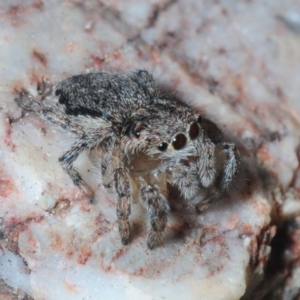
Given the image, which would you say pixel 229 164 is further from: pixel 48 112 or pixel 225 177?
pixel 48 112

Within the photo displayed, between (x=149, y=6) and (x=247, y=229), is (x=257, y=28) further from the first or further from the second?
(x=247, y=229)

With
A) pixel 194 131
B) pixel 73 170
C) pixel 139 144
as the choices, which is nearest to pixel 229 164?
pixel 194 131

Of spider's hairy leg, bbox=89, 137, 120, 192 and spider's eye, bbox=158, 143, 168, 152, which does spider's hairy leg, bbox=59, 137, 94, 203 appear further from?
spider's eye, bbox=158, 143, 168, 152

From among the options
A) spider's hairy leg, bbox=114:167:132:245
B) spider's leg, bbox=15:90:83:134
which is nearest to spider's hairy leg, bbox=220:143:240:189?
spider's hairy leg, bbox=114:167:132:245

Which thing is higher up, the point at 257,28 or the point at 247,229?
the point at 257,28

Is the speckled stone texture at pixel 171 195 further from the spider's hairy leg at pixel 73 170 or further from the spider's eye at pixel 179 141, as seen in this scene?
the spider's eye at pixel 179 141

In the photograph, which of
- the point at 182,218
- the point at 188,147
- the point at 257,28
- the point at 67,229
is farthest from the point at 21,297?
the point at 257,28

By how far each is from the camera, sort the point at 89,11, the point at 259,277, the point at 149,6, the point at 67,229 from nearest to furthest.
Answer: the point at 67,229 < the point at 259,277 < the point at 89,11 < the point at 149,6
